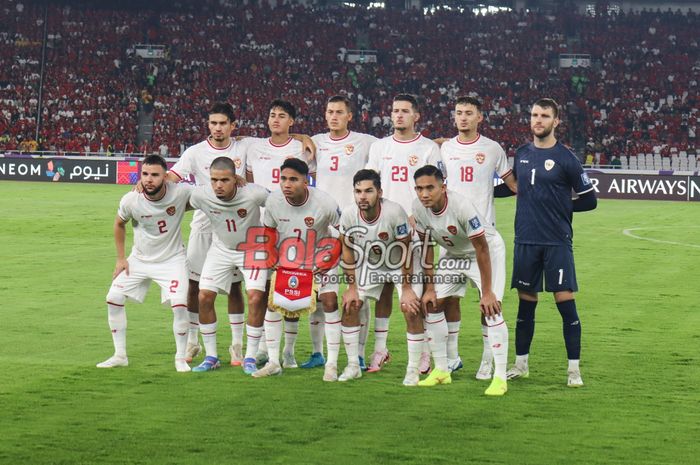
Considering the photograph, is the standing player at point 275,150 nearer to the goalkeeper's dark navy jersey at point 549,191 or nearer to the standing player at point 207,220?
the standing player at point 207,220

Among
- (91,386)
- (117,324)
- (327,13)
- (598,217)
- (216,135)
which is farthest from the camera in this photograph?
(327,13)

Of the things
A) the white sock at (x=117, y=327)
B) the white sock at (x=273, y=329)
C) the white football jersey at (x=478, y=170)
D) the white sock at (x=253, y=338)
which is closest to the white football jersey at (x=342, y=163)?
the white football jersey at (x=478, y=170)

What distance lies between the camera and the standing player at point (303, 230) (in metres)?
9.23

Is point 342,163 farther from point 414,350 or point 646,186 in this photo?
point 646,186

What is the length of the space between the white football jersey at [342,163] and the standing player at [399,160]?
224 millimetres

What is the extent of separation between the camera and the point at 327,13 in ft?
192

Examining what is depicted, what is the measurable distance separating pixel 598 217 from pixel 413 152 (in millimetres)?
20455

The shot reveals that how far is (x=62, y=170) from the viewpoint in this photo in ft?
138

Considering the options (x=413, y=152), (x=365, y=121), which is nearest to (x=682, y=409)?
(x=413, y=152)

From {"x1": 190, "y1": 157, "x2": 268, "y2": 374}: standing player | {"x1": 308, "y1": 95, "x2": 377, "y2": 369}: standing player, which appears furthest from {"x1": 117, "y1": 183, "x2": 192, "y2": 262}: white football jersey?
{"x1": 308, "y1": 95, "x2": 377, "y2": 369}: standing player

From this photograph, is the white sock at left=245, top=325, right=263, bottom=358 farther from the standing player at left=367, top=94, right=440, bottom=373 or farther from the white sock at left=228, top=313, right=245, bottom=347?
the standing player at left=367, top=94, right=440, bottom=373

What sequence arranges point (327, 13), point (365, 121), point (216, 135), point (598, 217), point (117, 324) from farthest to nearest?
point (327, 13), point (365, 121), point (598, 217), point (216, 135), point (117, 324)

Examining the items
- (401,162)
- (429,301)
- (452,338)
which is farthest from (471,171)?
(452,338)

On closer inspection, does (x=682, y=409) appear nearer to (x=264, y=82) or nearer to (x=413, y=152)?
(x=413, y=152)
